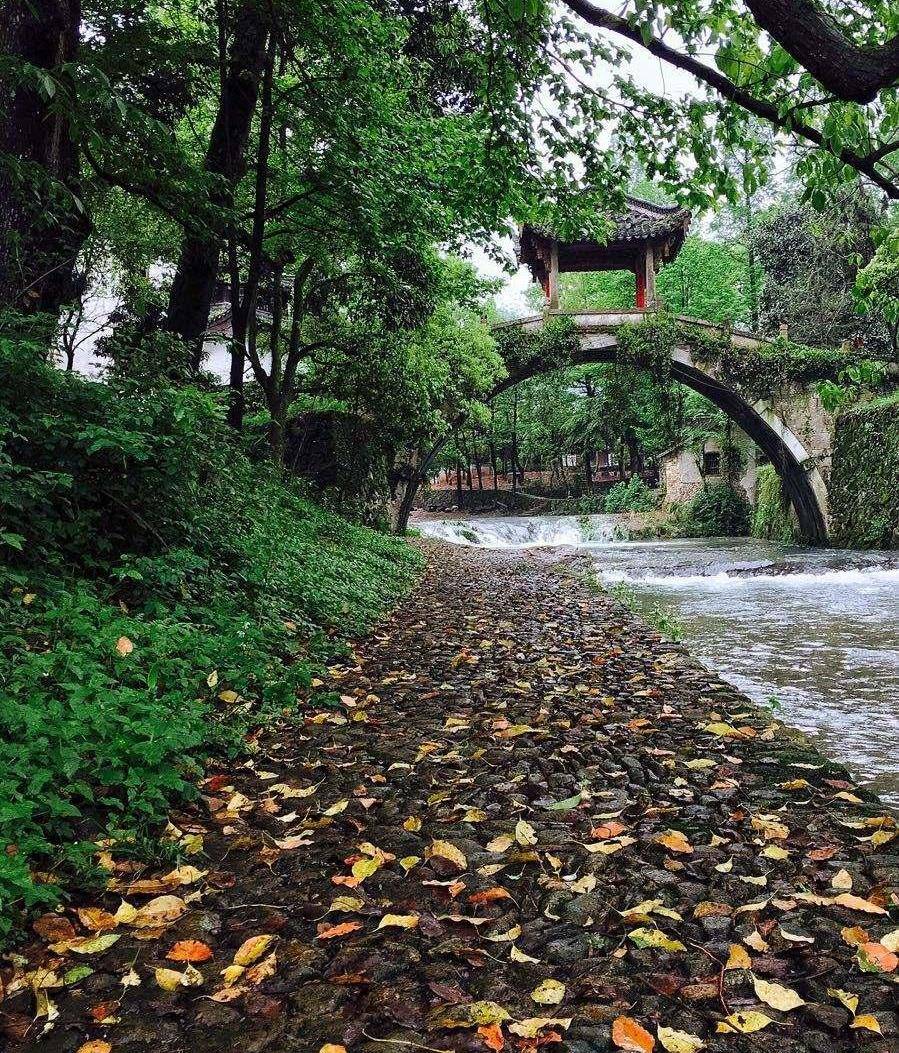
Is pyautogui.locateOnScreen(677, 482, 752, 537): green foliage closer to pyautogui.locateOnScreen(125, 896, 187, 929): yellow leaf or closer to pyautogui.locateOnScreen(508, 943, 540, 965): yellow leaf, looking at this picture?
pyautogui.locateOnScreen(508, 943, 540, 965): yellow leaf

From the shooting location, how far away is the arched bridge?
65.1 feet

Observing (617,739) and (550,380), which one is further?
(550,380)

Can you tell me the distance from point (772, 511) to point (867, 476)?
5.67 metres

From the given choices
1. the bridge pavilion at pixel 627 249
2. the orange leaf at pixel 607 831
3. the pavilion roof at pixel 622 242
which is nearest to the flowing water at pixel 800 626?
the orange leaf at pixel 607 831

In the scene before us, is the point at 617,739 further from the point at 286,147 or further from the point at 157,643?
the point at 286,147

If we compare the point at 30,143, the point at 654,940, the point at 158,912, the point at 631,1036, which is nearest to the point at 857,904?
the point at 654,940

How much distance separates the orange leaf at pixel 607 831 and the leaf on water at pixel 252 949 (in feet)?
4.19

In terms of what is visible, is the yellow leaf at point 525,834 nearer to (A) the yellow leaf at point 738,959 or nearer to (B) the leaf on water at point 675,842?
(B) the leaf on water at point 675,842

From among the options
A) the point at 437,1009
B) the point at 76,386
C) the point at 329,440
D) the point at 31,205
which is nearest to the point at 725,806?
the point at 437,1009

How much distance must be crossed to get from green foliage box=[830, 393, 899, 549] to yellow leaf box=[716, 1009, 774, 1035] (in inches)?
719

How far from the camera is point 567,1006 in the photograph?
1771 mm

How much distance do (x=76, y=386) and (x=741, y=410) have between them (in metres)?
20.2

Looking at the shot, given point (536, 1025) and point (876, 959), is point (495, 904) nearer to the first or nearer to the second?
point (536, 1025)

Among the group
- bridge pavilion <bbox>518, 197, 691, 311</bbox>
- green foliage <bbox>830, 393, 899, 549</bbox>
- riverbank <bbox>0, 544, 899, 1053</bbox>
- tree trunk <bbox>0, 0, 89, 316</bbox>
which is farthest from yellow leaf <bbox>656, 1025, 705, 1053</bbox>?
bridge pavilion <bbox>518, 197, 691, 311</bbox>
